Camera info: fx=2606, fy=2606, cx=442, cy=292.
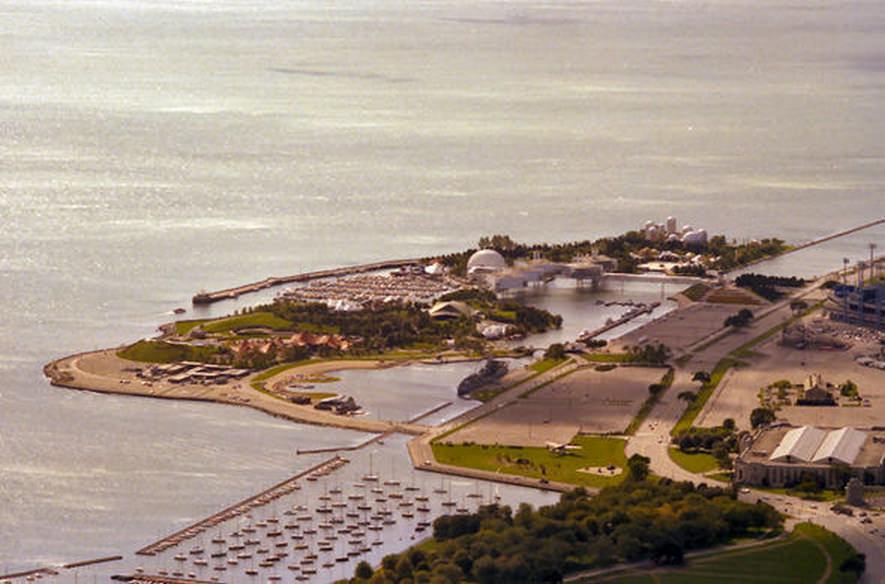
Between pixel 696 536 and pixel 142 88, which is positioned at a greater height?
pixel 142 88

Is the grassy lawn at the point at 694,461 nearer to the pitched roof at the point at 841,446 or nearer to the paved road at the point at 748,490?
the paved road at the point at 748,490

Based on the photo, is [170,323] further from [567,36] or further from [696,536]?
[567,36]

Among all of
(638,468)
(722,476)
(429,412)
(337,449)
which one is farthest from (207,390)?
(722,476)

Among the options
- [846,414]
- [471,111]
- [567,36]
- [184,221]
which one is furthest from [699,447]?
[567,36]

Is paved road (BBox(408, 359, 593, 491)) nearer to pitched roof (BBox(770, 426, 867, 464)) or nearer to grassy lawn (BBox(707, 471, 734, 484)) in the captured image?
grassy lawn (BBox(707, 471, 734, 484))

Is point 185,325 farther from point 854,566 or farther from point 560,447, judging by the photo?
point 854,566
